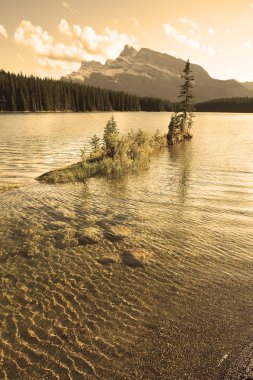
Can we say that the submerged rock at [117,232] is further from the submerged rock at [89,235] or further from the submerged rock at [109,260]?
the submerged rock at [109,260]

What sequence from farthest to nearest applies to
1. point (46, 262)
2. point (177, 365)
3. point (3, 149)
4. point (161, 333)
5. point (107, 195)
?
point (3, 149)
point (107, 195)
point (46, 262)
point (161, 333)
point (177, 365)

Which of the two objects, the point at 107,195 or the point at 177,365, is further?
the point at 107,195

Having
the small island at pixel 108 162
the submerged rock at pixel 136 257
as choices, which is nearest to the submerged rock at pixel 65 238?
the submerged rock at pixel 136 257

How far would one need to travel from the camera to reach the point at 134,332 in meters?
6.31

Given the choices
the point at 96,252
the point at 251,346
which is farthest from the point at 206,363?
the point at 96,252

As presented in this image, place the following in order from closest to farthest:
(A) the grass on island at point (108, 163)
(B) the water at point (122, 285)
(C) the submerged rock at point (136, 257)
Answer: (B) the water at point (122, 285)
(C) the submerged rock at point (136, 257)
(A) the grass on island at point (108, 163)

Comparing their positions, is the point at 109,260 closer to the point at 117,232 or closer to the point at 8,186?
the point at 117,232

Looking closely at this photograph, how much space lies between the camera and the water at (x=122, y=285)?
5.66 metres

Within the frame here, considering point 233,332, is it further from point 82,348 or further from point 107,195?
point 107,195

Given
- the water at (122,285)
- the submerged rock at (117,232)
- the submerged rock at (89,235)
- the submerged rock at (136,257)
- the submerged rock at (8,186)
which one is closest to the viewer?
the water at (122,285)

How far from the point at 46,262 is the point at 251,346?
5.89 metres

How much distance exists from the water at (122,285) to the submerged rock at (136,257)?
22cm

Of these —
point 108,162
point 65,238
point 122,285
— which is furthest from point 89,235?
point 108,162

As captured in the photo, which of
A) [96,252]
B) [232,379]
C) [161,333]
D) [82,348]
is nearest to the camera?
[232,379]
